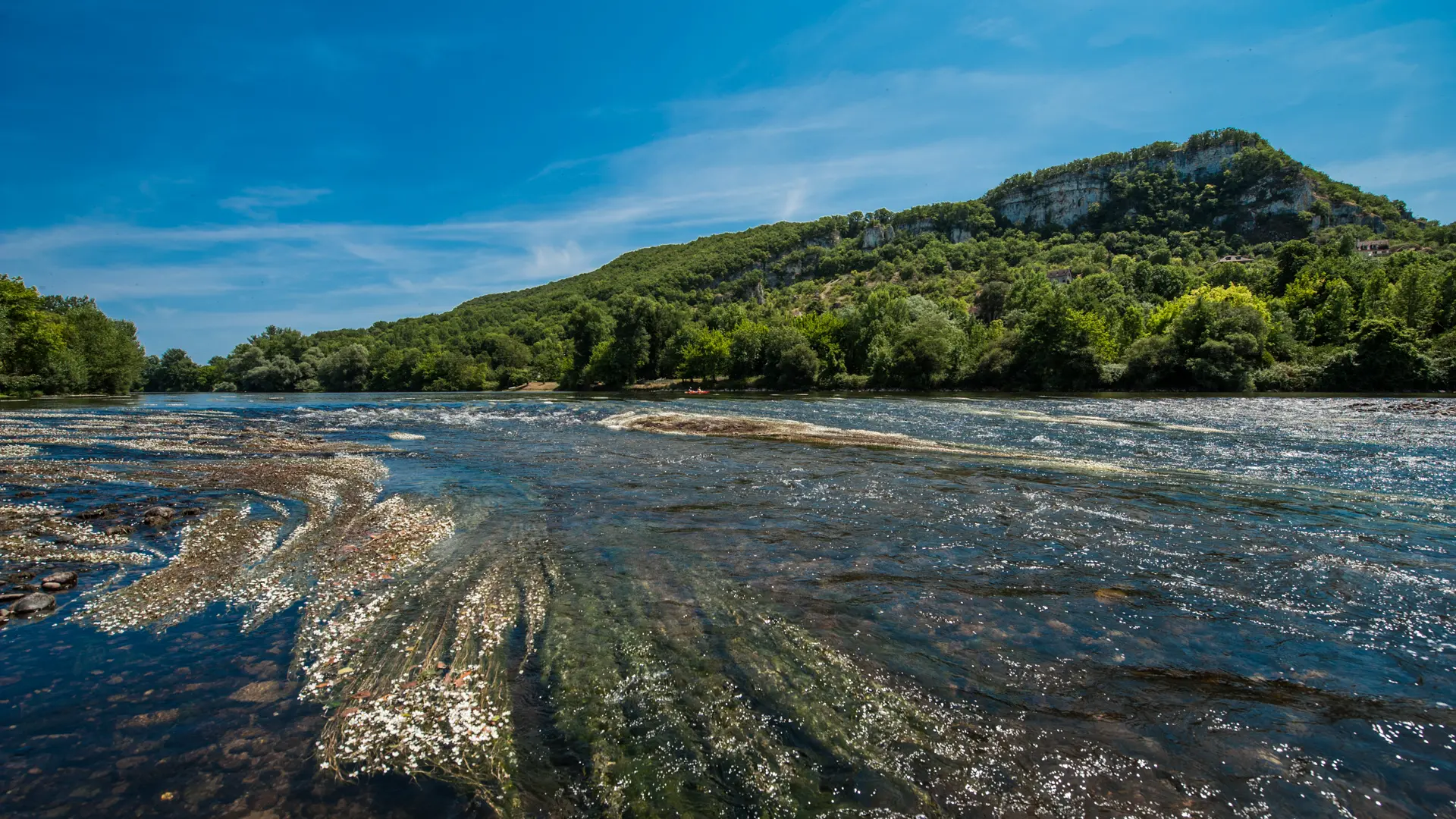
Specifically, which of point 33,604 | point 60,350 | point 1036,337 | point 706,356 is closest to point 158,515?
point 33,604

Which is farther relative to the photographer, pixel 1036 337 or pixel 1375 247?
pixel 1375 247

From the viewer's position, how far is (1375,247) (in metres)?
162

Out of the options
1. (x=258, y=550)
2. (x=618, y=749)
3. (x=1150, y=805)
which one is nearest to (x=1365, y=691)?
(x=1150, y=805)

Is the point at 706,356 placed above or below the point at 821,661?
above

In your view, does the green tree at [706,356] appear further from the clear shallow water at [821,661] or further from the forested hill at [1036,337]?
the clear shallow water at [821,661]

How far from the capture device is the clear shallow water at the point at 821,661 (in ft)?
14.9

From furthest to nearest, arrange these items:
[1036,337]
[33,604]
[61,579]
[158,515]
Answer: [1036,337], [158,515], [61,579], [33,604]

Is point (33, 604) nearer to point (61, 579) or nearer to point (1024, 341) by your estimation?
point (61, 579)

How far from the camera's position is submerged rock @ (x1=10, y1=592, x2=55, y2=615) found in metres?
7.61

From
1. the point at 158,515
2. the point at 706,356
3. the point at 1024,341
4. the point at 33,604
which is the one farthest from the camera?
the point at 706,356

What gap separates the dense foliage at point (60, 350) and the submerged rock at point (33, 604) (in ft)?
244

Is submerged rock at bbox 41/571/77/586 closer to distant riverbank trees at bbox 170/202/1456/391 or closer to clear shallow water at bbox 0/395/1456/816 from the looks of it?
clear shallow water at bbox 0/395/1456/816

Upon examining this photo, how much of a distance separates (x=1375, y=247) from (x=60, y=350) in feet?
888

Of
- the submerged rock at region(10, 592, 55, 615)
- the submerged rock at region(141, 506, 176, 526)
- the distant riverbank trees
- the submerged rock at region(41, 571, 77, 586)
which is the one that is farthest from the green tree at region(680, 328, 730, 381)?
the submerged rock at region(10, 592, 55, 615)
